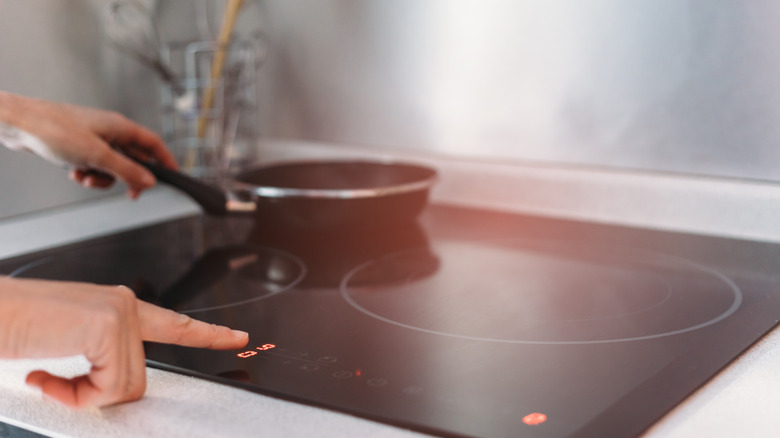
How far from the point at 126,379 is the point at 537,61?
0.73 metres

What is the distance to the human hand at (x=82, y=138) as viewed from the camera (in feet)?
2.79

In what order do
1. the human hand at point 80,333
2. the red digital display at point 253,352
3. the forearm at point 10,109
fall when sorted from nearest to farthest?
the human hand at point 80,333 < the red digital display at point 253,352 < the forearm at point 10,109

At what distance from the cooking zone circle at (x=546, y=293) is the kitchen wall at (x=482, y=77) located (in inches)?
7.5

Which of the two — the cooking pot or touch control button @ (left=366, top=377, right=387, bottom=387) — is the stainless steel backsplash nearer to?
the cooking pot

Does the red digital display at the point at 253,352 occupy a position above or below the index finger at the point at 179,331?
below

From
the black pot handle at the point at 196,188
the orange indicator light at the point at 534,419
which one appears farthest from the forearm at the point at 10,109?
the orange indicator light at the point at 534,419

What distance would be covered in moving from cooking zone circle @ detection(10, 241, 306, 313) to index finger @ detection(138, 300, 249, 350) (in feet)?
0.46

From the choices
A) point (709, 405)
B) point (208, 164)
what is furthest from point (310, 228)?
point (709, 405)

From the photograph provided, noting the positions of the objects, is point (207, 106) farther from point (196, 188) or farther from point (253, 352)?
point (253, 352)

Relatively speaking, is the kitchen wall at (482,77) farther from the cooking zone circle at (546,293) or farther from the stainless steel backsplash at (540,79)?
the cooking zone circle at (546,293)

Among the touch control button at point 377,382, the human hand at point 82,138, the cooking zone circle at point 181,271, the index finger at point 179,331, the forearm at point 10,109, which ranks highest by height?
the forearm at point 10,109

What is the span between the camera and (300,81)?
1251mm

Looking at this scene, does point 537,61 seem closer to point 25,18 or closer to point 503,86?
point 503,86

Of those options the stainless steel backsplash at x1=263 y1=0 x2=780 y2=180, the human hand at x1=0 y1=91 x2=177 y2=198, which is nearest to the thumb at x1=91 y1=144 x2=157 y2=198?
the human hand at x1=0 y1=91 x2=177 y2=198
